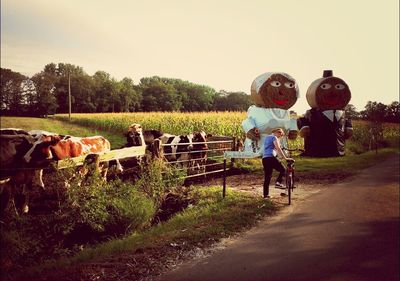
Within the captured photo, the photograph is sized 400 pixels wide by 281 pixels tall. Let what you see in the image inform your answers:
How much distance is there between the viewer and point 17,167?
15.5 feet

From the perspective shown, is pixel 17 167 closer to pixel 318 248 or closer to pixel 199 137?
pixel 318 248

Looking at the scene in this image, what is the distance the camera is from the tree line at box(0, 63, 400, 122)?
12.1 ft

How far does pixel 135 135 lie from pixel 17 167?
3.18m

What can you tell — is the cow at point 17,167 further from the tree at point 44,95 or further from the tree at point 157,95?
the tree at point 157,95

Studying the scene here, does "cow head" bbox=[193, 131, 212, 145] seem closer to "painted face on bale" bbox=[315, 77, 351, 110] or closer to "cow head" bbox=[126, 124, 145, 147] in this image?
"cow head" bbox=[126, 124, 145, 147]

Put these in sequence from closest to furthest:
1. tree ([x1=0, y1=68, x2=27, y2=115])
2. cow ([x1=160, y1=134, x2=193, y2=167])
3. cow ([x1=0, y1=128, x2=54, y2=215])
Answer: tree ([x1=0, y1=68, x2=27, y2=115]), cow ([x1=0, y1=128, x2=54, y2=215]), cow ([x1=160, y1=134, x2=193, y2=167])

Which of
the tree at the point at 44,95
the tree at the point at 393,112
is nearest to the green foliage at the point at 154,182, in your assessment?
the tree at the point at 44,95

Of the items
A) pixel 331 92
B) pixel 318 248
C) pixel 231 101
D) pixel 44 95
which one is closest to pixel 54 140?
pixel 44 95

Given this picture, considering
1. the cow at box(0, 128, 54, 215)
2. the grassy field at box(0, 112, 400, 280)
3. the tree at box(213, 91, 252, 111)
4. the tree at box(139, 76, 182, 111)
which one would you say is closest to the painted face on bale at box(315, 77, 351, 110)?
the grassy field at box(0, 112, 400, 280)

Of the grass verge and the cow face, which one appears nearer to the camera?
the grass verge

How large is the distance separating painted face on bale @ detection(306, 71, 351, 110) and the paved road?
1.84 m

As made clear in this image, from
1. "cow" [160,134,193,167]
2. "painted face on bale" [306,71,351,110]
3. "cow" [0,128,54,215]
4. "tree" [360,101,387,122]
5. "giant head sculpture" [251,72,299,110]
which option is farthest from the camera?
"cow" [160,134,193,167]

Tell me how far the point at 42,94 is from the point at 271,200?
468 centimetres

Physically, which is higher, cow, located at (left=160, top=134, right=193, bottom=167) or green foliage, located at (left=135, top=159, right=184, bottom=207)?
cow, located at (left=160, top=134, right=193, bottom=167)
